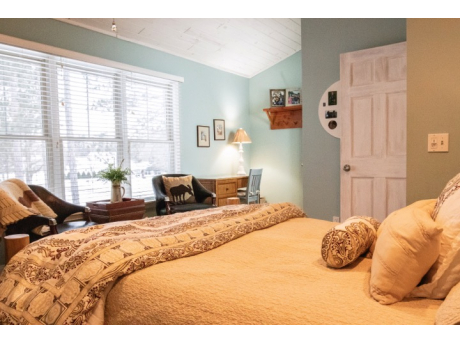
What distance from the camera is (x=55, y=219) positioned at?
325cm

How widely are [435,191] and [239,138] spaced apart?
395cm

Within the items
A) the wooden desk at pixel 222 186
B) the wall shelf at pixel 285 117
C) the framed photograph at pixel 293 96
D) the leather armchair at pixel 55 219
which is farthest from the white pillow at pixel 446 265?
the framed photograph at pixel 293 96

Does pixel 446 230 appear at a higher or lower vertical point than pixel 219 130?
lower

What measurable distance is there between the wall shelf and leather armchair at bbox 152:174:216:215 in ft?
6.93

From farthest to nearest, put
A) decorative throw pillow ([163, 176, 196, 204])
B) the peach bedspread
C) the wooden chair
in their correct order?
the wooden chair
decorative throw pillow ([163, 176, 196, 204])
the peach bedspread

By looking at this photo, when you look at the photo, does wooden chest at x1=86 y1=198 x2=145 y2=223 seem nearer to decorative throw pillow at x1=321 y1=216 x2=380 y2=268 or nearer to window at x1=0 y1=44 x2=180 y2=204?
window at x1=0 y1=44 x2=180 y2=204

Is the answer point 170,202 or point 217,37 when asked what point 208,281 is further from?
point 217,37

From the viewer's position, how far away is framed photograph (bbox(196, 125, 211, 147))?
213 inches

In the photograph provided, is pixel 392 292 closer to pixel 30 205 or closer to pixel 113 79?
pixel 30 205

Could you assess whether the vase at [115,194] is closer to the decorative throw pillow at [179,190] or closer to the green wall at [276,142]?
the decorative throw pillow at [179,190]

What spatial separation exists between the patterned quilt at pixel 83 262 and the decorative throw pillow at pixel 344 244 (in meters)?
0.57

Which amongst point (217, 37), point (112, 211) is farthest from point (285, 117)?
point (112, 211)

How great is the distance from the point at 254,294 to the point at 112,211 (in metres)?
2.74

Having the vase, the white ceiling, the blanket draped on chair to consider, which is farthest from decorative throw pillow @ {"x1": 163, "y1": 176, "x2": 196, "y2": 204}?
the white ceiling
